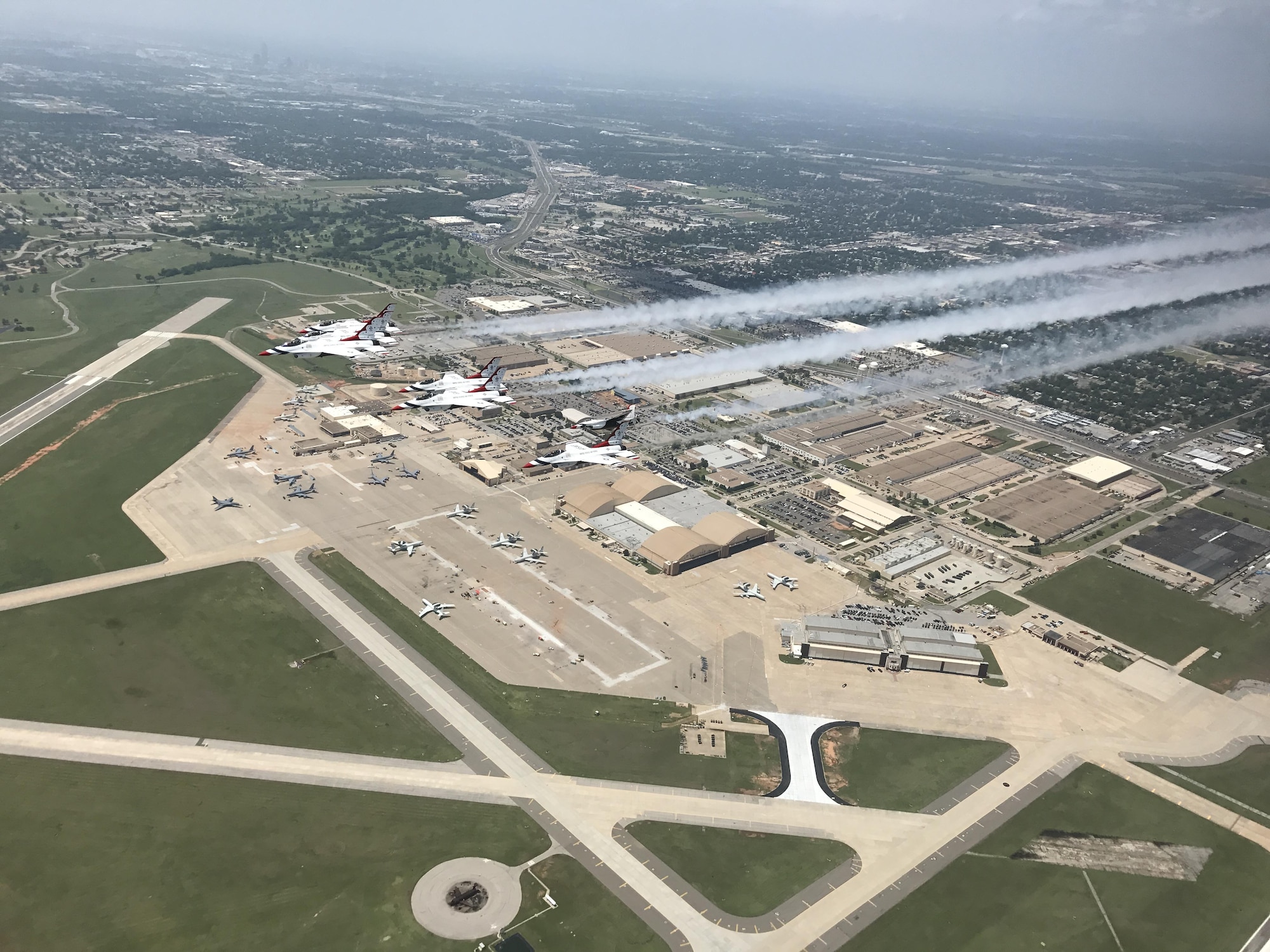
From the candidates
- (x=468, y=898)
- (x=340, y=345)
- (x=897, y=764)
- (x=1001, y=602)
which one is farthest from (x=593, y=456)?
(x=468, y=898)

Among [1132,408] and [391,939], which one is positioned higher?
[1132,408]

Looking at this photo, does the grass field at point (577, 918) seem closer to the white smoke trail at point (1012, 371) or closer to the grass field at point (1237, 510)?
the white smoke trail at point (1012, 371)

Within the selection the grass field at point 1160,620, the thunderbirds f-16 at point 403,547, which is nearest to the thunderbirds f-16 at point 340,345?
the thunderbirds f-16 at point 403,547

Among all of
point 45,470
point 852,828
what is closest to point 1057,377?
point 852,828

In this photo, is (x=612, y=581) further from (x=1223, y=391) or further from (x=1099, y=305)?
(x=1223, y=391)

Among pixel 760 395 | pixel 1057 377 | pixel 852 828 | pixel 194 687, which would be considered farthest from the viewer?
pixel 1057 377

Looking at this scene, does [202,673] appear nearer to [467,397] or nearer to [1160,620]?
[467,397]

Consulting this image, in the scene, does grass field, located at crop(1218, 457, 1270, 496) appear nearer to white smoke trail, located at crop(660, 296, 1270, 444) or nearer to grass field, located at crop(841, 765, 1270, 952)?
white smoke trail, located at crop(660, 296, 1270, 444)

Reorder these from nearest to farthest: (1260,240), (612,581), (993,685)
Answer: (993,685) → (612,581) → (1260,240)
